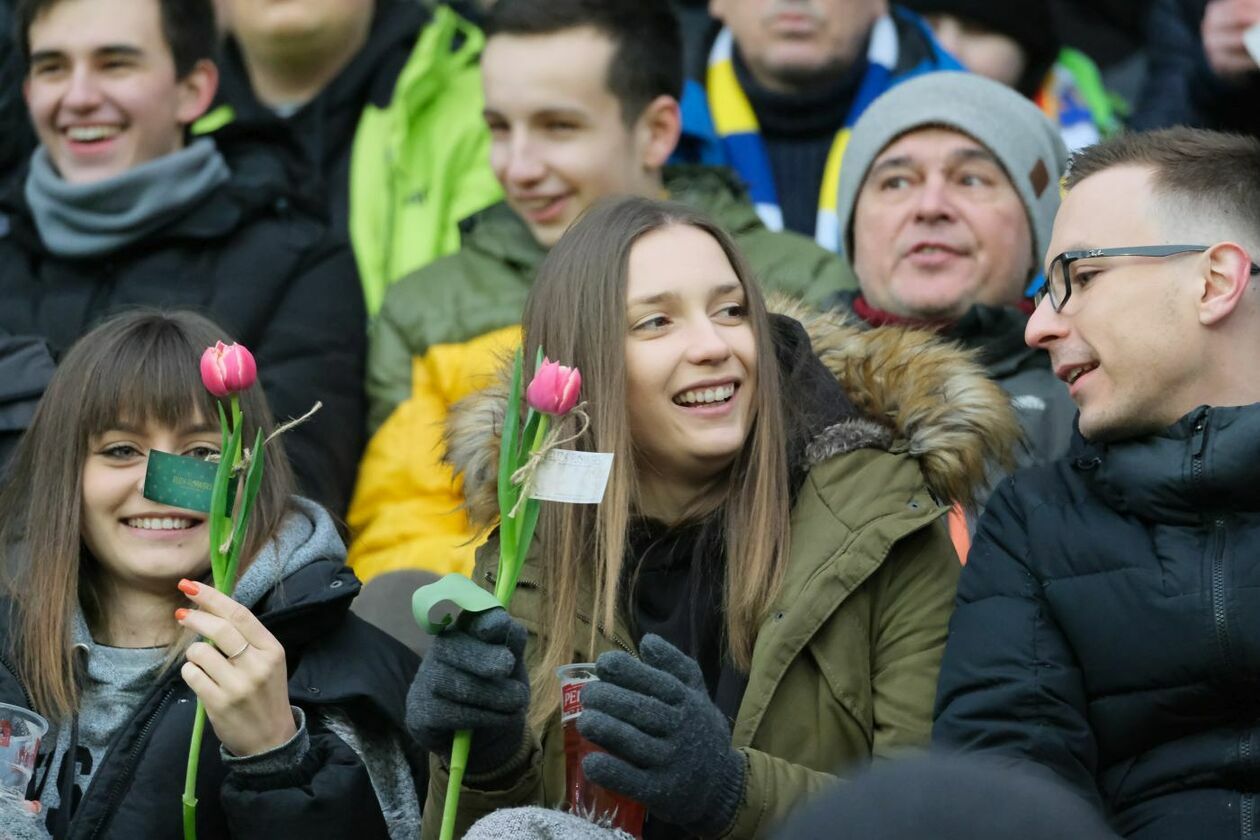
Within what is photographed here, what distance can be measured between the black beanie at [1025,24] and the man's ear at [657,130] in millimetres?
1237

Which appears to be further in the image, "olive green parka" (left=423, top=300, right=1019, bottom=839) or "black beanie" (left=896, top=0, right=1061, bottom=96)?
"black beanie" (left=896, top=0, right=1061, bottom=96)

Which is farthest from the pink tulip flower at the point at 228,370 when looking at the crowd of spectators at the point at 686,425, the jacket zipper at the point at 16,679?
the jacket zipper at the point at 16,679

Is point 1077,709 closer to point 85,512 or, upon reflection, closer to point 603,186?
point 85,512

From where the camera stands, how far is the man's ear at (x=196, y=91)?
5719mm

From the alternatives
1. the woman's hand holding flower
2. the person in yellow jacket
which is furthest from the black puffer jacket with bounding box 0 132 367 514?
the woman's hand holding flower

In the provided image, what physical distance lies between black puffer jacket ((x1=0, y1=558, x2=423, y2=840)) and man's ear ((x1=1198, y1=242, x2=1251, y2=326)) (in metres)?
1.67

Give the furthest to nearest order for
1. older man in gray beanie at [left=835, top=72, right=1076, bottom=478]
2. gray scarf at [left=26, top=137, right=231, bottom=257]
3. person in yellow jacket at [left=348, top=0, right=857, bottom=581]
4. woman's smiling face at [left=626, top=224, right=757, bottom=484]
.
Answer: gray scarf at [left=26, top=137, right=231, bottom=257], person in yellow jacket at [left=348, top=0, right=857, bottom=581], older man in gray beanie at [left=835, top=72, right=1076, bottom=478], woman's smiling face at [left=626, top=224, right=757, bottom=484]

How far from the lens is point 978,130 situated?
16.3 feet

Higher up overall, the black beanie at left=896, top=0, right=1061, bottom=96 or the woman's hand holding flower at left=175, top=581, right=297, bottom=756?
the black beanie at left=896, top=0, right=1061, bottom=96

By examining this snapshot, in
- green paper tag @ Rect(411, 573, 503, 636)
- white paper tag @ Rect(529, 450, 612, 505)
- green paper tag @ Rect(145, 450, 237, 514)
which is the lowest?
green paper tag @ Rect(411, 573, 503, 636)

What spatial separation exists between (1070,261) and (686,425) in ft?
2.52

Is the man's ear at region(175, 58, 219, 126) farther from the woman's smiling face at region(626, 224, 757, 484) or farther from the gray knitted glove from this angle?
the gray knitted glove

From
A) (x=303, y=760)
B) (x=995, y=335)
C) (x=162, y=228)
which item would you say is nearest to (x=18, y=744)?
(x=303, y=760)

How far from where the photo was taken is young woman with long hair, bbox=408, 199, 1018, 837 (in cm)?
365
